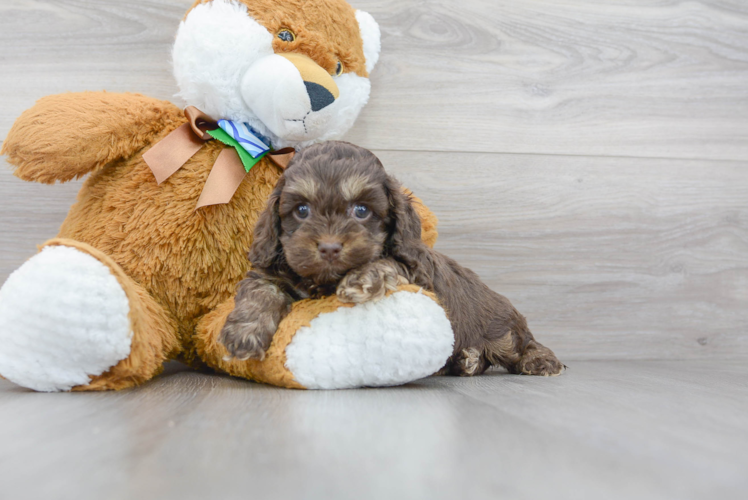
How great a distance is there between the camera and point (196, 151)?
5.16ft

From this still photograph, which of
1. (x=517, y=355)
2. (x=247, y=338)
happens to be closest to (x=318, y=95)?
(x=247, y=338)

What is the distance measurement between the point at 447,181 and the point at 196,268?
1021 mm

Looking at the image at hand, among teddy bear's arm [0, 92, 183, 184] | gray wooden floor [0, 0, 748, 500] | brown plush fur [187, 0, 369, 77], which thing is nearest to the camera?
teddy bear's arm [0, 92, 183, 184]

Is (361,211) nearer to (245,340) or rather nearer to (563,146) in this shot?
(245,340)

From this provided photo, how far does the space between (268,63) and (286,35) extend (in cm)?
12

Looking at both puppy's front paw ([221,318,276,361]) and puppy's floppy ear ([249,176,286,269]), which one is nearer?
puppy's front paw ([221,318,276,361])

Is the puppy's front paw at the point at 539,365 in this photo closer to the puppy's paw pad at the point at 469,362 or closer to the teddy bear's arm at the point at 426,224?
the puppy's paw pad at the point at 469,362

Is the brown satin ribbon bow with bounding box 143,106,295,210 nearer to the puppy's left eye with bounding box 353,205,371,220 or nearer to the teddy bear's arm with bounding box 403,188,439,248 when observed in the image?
the puppy's left eye with bounding box 353,205,371,220

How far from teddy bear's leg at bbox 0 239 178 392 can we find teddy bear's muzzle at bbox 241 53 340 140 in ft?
1.92

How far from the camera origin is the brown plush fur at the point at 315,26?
153 cm

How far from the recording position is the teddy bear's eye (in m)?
1.54

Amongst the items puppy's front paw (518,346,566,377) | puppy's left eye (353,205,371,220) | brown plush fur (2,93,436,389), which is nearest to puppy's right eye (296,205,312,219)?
puppy's left eye (353,205,371,220)

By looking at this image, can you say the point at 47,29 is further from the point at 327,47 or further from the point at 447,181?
the point at 447,181

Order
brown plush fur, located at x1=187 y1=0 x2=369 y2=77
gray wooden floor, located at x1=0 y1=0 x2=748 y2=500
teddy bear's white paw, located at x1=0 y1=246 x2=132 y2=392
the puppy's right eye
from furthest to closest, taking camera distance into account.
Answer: gray wooden floor, located at x1=0 y1=0 x2=748 y2=500, brown plush fur, located at x1=187 y1=0 x2=369 y2=77, the puppy's right eye, teddy bear's white paw, located at x1=0 y1=246 x2=132 y2=392
